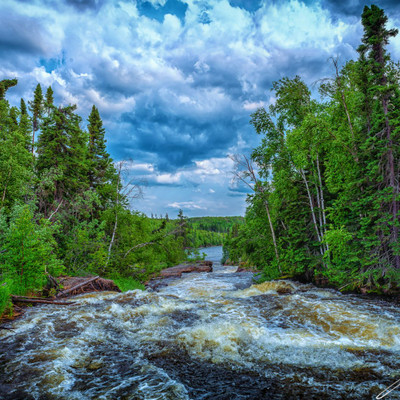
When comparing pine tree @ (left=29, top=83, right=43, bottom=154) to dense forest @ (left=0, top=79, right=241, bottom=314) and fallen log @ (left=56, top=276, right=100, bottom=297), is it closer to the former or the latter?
dense forest @ (left=0, top=79, right=241, bottom=314)

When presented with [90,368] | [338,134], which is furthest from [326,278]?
[90,368]

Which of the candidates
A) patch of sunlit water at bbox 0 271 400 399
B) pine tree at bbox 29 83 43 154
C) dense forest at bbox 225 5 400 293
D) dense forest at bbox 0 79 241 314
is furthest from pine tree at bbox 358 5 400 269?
pine tree at bbox 29 83 43 154

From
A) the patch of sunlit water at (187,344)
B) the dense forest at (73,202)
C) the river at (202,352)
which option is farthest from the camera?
the dense forest at (73,202)

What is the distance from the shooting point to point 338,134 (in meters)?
12.2

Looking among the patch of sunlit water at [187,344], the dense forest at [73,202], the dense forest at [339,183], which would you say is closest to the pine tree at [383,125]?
the dense forest at [339,183]

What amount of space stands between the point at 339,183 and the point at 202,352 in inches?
435

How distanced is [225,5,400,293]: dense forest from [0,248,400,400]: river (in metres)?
3.00

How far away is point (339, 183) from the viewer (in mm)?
12594

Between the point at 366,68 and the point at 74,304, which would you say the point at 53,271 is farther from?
the point at 366,68

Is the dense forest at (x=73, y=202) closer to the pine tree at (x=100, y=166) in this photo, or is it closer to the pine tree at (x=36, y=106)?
the pine tree at (x=100, y=166)

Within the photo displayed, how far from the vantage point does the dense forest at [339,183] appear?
33.1 feet

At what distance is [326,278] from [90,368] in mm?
13437

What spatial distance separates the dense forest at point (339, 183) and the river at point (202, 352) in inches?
118

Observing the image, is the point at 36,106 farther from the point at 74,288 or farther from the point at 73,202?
the point at 74,288
